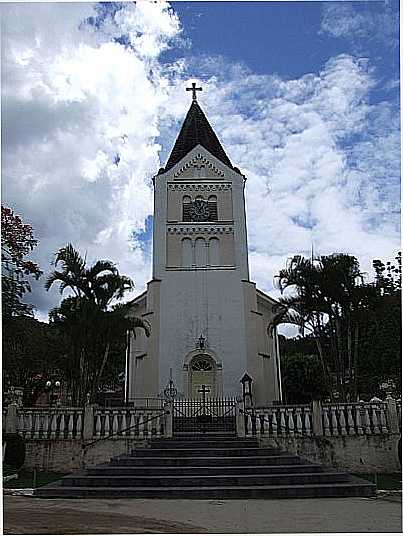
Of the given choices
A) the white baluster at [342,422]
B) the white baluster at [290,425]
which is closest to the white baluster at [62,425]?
the white baluster at [290,425]

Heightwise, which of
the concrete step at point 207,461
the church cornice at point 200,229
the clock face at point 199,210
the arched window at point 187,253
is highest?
the clock face at point 199,210

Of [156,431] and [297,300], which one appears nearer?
[156,431]

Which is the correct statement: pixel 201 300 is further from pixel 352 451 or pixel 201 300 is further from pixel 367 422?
pixel 352 451

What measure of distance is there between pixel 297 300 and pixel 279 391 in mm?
8666

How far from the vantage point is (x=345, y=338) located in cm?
1407

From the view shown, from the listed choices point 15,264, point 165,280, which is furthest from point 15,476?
point 165,280

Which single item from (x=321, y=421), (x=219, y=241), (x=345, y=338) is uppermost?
(x=219, y=241)

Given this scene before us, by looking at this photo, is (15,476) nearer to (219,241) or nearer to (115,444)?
(115,444)

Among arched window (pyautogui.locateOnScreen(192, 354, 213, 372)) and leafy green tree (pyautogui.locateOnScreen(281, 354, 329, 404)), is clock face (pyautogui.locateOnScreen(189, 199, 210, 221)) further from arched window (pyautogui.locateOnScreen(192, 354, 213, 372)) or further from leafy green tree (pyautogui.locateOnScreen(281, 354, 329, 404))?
leafy green tree (pyautogui.locateOnScreen(281, 354, 329, 404))

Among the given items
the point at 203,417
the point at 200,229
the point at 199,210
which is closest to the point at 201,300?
the point at 200,229

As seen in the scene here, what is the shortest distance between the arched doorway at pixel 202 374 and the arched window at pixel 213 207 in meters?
6.16

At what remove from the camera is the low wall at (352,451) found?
1180cm

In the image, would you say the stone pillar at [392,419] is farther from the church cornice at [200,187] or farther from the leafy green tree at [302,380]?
the church cornice at [200,187]

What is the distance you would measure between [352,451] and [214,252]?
11740 mm
